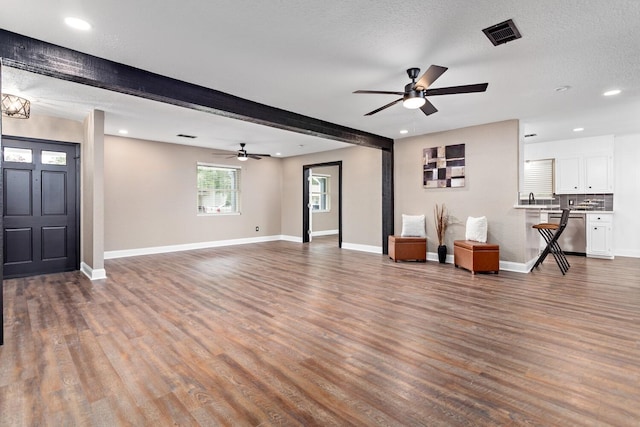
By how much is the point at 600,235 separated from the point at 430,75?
20.8 ft

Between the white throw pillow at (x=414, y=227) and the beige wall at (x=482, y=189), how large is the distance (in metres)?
0.18

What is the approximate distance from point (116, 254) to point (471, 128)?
7733 millimetres

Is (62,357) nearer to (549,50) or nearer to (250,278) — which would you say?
(250,278)

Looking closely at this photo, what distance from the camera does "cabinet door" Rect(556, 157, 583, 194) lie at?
7156 mm

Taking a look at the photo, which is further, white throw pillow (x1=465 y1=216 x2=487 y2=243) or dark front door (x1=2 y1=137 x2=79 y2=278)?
white throw pillow (x1=465 y1=216 x2=487 y2=243)

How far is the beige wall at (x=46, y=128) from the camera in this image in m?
5.01

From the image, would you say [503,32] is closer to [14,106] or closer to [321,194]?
[14,106]

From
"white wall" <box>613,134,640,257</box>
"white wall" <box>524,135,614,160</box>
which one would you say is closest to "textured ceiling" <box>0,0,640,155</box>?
"white wall" <box>524,135,614,160</box>

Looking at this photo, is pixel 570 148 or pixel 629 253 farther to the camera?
pixel 570 148

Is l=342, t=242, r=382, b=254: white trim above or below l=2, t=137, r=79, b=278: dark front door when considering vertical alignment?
below

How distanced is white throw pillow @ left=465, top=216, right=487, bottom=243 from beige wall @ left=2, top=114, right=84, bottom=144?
7.17 meters

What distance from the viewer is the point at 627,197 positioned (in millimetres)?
6766

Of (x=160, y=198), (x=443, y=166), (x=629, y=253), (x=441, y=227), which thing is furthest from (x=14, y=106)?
(x=629, y=253)

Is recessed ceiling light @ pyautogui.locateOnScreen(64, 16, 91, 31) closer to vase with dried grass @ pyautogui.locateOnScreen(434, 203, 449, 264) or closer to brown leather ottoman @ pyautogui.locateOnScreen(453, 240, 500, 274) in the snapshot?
brown leather ottoman @ pyautogui.locateOnScreen(453, 240, 500, 274)
